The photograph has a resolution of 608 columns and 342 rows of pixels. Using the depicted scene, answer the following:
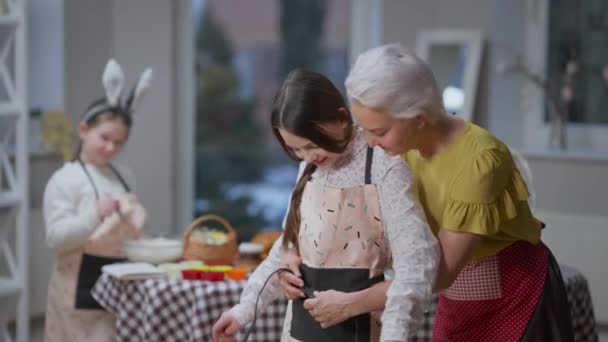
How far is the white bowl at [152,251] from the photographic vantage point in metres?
3.54

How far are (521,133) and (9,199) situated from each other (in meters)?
2.81

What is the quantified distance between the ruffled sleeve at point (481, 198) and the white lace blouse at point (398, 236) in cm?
6

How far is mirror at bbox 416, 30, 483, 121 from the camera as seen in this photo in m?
5.49

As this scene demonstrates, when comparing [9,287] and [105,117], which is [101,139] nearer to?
[105,117]

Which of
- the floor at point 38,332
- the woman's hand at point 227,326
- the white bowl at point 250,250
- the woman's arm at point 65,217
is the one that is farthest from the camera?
the floor at point 38,332

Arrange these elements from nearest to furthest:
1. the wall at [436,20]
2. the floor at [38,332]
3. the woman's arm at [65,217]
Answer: the woman's arm at [65,217] < the floor at [38,332] < the wall at [436,20]

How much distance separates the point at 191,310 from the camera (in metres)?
Answer: 3.23

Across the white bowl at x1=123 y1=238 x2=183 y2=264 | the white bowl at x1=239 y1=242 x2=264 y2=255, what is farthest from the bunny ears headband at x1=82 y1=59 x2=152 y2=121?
the white bowl at x1=239 y1=242 x2=264 y2=255

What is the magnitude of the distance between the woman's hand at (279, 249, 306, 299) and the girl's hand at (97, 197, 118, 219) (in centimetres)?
155

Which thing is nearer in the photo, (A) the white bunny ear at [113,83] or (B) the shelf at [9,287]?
(A) the white bunny ear at [113,83]

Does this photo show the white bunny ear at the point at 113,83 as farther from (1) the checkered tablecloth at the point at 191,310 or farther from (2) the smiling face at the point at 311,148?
(2) the smiling face at the point at 311,148

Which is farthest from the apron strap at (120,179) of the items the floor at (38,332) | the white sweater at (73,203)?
the floor at (38,332)

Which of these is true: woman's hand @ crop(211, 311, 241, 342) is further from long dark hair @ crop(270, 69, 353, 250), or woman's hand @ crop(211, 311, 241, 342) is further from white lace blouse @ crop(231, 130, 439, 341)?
long dark hair @ crop(270, 69, 353, 250)

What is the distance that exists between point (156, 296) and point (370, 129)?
1.57 metres
